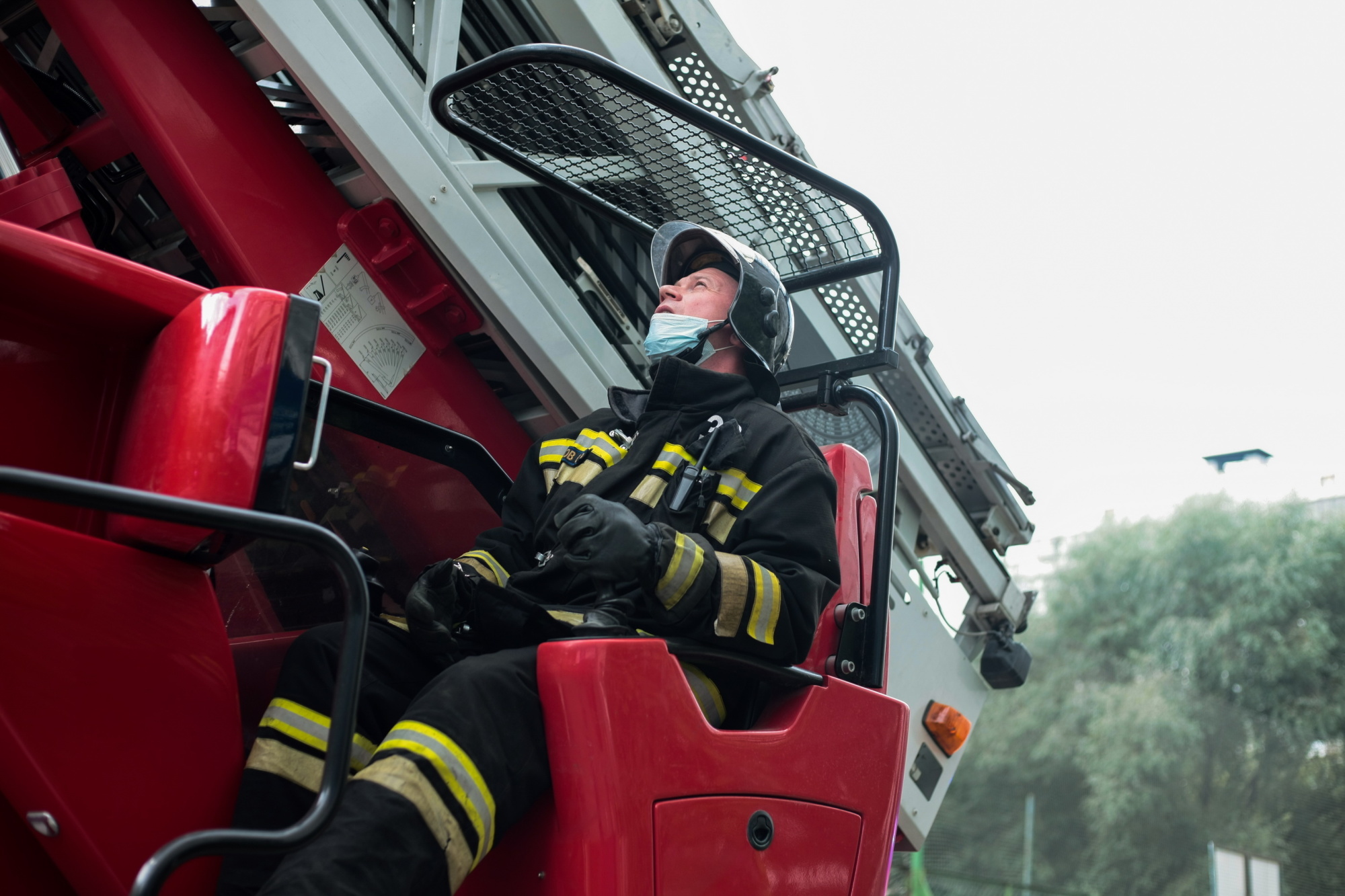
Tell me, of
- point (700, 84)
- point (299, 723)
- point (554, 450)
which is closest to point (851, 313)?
point (700, 84)

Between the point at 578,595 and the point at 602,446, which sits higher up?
the point at 602,446

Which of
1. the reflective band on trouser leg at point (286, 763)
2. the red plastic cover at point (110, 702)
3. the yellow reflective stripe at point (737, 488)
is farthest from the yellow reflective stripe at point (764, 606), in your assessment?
the red plastic cover at point (110, 702)

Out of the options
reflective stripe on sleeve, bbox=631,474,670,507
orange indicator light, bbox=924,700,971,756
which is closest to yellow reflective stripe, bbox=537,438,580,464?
reflective stripe on sleeve, bbox=631,474,670,507

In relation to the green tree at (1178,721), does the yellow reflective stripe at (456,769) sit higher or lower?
higher

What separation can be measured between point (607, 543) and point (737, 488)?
46cm

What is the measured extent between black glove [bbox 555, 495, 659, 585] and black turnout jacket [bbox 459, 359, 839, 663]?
46mm

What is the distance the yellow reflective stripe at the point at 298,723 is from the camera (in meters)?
1.60

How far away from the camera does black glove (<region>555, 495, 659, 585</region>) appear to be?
5.42 feet

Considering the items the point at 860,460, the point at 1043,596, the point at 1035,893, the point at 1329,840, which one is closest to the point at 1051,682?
the point at 1043,596

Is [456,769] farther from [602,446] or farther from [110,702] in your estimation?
[602,446]

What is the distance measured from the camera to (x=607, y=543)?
A: 1.66 meters

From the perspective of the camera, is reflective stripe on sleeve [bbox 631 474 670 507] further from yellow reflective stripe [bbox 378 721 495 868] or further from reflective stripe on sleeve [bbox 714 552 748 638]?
yellow reflective stripe [bbox 378 721 495 868]

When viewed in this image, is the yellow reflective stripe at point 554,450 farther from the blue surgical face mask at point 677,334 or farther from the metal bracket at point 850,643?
the metal bracket at point 850,643

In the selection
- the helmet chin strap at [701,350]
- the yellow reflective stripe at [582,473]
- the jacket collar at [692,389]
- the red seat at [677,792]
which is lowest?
the red seat at [677,792]
